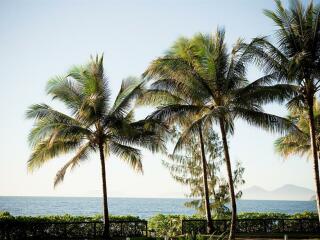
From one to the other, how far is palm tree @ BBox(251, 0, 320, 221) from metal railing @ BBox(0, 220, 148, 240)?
10.5 meters

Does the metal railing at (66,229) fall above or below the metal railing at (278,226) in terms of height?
above

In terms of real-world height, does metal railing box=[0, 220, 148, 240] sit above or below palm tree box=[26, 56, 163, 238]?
below

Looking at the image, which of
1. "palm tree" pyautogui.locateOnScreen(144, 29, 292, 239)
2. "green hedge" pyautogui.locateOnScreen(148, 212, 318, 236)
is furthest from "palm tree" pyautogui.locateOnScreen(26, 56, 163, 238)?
"green hedge" pyautogui.locateOnScreen(148, 212, 318, 236)

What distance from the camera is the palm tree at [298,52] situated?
18.6m

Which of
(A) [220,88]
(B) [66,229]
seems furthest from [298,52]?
(B) [66,229]

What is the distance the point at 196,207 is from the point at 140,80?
14300mm

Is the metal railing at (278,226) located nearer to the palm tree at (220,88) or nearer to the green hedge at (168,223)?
the green hedge at (168,223)

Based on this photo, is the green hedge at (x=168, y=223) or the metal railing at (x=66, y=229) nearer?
the metal railing at (x=66, y=229)

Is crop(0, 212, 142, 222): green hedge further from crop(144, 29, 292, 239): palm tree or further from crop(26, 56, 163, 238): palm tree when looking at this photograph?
crop(144, 29, 292, 239): palm tree

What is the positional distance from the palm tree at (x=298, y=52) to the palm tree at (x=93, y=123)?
6.90 m

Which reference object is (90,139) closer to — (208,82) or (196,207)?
(208,82)

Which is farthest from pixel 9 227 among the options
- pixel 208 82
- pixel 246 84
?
pixel 246 84

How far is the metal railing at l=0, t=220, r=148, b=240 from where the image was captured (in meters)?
19.5

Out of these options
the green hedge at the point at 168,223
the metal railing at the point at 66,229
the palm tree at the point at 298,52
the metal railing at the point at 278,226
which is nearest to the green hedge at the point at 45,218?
the metal railing at the point at 66,229
